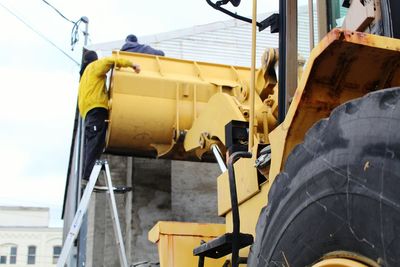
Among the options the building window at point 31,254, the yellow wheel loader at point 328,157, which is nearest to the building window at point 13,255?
the building window at point 31,254

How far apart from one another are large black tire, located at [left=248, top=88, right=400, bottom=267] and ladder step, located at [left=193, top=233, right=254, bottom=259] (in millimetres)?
474

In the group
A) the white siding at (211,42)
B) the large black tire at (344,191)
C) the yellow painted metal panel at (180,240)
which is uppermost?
the white siding at (211,42)

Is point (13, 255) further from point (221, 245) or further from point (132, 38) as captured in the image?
point (221, 245)

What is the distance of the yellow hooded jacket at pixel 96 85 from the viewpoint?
6.76 m

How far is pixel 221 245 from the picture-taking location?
2938 mm

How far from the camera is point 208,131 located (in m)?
5.73

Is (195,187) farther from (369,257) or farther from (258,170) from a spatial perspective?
(369,257)

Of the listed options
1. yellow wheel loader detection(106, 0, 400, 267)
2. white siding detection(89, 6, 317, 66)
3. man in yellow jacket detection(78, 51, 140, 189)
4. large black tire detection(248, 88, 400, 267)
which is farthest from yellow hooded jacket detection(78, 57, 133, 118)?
white siding detection(89, 6, 317, 66)

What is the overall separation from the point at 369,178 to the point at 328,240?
28cm

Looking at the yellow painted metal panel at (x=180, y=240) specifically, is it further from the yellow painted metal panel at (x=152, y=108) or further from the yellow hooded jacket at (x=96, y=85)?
the yellow hooded jacket at (x=96, y=85)

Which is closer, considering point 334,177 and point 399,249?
point 399,249

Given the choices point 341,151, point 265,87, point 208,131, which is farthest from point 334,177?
point 208,131

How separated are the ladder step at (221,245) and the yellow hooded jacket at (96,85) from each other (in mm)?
3809

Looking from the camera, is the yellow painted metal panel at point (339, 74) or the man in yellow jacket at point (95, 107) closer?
the yellow painted metal panel at point (339, 74)
